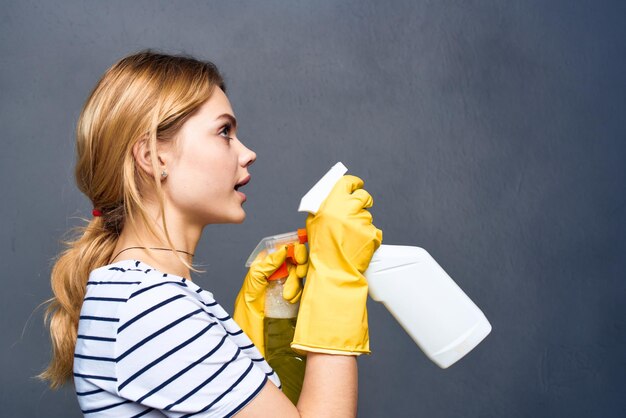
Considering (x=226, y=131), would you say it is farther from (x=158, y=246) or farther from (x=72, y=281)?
(x=72, y=281)

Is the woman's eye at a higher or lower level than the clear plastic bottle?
higher

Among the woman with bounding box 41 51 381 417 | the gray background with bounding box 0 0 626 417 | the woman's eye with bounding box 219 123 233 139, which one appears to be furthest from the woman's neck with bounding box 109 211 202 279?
the gray background with bounding box 0 0 626 417

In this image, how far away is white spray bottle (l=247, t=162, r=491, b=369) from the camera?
3.67 ft

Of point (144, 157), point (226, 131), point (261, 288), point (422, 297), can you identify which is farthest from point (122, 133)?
point (422, 297)

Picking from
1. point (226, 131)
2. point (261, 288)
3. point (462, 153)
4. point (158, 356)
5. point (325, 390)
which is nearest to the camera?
point (158, 356)

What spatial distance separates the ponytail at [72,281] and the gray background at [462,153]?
77 centimetres

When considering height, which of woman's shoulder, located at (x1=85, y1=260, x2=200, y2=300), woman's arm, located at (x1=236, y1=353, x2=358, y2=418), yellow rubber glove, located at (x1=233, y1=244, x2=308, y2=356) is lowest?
woman's arm, located at (x1=236, y1=353, x2=358, y2=418)

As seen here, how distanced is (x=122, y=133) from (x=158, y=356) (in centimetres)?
34

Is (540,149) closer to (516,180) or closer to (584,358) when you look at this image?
(516,180)

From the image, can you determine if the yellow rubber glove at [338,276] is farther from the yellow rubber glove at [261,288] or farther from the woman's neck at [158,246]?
the woman's neck at [158,246]

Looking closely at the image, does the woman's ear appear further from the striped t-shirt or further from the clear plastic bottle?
the clear plastic bottle

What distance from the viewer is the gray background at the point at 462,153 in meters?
1.93

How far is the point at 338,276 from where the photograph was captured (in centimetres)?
106

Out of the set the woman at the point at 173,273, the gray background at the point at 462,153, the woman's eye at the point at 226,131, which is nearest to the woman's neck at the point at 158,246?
the woman at the point at 173,273
